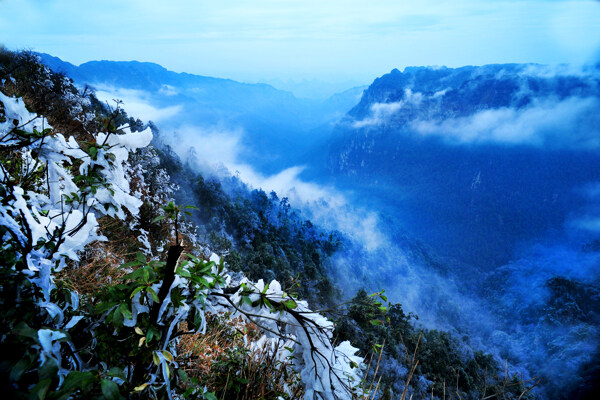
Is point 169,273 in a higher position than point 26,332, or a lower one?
higher

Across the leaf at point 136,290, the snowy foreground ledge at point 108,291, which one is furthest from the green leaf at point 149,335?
the leaf at point 136,290

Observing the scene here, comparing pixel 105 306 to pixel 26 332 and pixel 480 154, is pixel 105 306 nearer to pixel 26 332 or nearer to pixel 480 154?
pixel 26 332

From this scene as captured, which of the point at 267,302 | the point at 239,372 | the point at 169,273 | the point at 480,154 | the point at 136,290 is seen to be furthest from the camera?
the point at 480,154

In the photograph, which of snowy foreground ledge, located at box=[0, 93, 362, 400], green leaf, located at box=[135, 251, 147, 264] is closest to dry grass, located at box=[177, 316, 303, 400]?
snowy foreground ledge, located at box=[0, 93, 362, 400]

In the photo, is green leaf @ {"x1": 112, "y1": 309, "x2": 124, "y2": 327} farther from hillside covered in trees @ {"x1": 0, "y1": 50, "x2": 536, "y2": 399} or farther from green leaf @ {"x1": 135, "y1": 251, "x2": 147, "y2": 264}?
green leaf @ {"x1": 135, "y1": 251, "x2": 147, "y2": 264}

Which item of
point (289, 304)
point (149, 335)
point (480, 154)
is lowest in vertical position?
point (149, 335)

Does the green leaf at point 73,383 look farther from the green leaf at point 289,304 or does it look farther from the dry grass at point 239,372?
the dry grass at point 239,372

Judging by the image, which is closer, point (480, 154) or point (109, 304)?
point (109, 304)

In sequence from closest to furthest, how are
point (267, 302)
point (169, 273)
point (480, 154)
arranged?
point (169, 273), point (267, 302), point (480, 154)

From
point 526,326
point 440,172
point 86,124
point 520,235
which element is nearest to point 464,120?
point 440,172

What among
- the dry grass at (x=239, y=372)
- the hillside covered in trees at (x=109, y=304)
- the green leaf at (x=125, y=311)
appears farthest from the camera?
the dry grass at (x=239, y=372)

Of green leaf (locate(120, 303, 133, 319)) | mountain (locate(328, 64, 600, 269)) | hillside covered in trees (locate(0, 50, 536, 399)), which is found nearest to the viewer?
hillside covered in trees (locate(0, 50, 536, 399))

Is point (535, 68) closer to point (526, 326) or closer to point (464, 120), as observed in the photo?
point (464, 120)

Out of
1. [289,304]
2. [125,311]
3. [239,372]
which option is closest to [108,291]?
[125,311]
